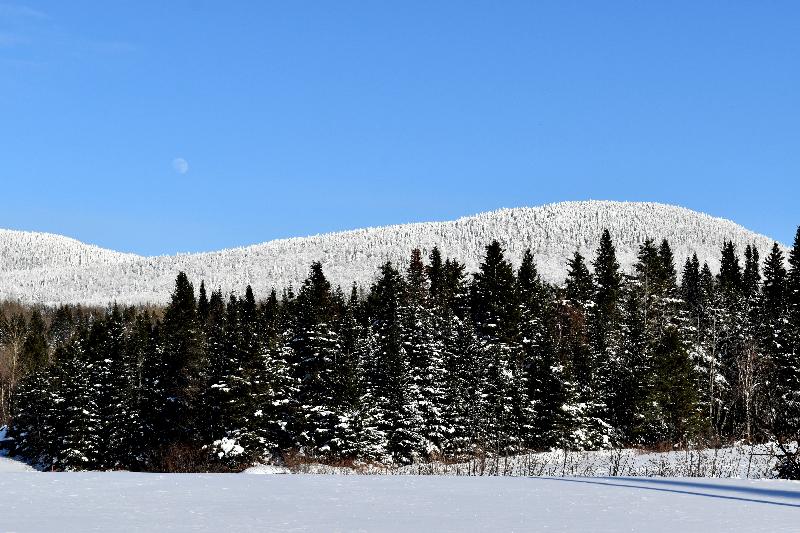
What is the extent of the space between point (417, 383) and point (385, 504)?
4675 cm

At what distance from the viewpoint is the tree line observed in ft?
174

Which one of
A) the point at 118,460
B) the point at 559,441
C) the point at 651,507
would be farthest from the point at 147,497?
the point at 118,460

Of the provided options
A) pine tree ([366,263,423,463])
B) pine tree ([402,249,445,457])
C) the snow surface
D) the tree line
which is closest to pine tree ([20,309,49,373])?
the tree line

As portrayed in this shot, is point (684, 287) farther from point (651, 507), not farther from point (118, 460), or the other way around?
point (651, 507)

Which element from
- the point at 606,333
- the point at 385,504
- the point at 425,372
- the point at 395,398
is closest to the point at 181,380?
the point at 395,398

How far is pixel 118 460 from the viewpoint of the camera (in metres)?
61.5

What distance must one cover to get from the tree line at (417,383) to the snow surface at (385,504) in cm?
3533

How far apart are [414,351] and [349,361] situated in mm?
4903

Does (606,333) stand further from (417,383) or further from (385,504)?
(385,504)

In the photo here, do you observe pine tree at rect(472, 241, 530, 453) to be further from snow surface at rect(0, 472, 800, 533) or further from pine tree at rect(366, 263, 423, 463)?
snow surface at rect(0, 472, 800, 533)

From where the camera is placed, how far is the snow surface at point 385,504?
8.20 metres

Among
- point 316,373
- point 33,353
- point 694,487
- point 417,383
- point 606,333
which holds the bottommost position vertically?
point 694,487

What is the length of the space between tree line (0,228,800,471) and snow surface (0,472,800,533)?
35.3m

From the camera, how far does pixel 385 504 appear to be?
386 inches
